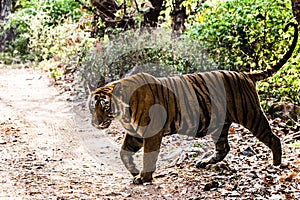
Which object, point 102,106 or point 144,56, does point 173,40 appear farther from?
point 102,106

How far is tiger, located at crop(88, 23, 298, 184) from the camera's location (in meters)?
4.60

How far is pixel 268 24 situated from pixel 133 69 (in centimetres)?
290

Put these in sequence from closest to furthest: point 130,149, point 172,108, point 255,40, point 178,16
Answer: point 172,108
point 130,149
point 255,40
point 178,16

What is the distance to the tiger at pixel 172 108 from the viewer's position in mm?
4602

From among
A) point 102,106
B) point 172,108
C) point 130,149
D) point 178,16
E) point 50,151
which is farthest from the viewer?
point 178,16

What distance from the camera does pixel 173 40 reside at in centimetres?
926

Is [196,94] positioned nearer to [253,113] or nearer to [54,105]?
[253,113]

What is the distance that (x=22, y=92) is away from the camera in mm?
11406

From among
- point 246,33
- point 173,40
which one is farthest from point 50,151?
point 173,40

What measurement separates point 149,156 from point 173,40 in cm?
495

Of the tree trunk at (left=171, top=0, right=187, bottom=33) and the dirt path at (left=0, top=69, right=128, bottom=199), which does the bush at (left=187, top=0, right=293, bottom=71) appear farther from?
the dirt path at (left=0, top=69, right=128, bottom=199)

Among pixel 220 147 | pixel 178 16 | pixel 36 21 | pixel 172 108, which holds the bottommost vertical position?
pixel 220 147

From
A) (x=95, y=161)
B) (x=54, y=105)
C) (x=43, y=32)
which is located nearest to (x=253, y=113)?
(x=95, y=161)

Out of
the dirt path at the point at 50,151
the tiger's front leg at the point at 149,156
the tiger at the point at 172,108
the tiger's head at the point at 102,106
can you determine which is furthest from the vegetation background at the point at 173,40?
the tiger's head at the point at 102,106
